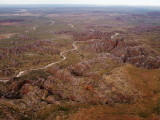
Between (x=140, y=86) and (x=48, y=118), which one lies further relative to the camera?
(x=140, y=86)

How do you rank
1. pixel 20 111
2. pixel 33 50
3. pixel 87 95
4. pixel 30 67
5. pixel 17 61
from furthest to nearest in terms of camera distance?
pixel 33 50 < pixel 17 61 < pixel 30 67 < pixel 87 95 < pixel 20 111

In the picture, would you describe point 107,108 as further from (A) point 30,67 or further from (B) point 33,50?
(B) point 33,50

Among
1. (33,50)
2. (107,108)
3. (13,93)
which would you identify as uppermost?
(107,108)

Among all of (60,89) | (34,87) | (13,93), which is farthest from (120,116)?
(13,93)

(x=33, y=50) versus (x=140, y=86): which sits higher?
(x=140, y=86)

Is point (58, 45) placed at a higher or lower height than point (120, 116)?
lower

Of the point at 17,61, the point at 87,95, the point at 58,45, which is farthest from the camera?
the point at 58,45

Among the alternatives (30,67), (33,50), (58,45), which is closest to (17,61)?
(30,67)

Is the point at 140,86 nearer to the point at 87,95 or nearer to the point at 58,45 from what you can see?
the point at 87,95

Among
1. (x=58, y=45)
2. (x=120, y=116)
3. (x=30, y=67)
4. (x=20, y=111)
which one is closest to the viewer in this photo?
(x=120, y=116)
